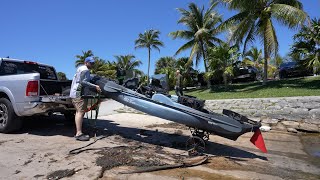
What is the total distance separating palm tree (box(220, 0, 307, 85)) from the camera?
58.4 ft

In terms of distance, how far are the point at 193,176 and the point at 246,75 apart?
22.0m

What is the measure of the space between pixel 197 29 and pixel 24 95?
23588 mm

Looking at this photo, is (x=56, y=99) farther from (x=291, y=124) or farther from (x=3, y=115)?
(x=291, y=124)

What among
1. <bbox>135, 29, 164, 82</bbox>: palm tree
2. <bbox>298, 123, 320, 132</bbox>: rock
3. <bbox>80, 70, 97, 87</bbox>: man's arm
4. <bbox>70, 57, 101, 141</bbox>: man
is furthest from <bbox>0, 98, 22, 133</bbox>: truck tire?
<bbox>135, 29, 164, 82</bbox>: palm tree

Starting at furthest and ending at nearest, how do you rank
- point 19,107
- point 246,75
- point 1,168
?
point 246,75
point 19,107
point 1,168

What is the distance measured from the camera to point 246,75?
2555 centimetres

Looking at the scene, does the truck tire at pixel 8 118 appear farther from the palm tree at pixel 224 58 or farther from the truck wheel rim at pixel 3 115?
the palm tree at pixel 224 58

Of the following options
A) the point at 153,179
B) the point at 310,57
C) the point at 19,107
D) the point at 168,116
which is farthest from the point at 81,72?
the point at 310,57

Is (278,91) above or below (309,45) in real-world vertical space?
below

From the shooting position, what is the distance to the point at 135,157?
5.58 meters

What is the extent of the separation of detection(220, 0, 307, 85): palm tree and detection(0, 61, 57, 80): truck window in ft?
45.3

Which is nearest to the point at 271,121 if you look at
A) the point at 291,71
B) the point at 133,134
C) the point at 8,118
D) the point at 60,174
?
the point at 133,134

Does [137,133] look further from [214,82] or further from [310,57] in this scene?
[214,82]

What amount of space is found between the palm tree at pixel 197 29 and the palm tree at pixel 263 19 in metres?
7.19
